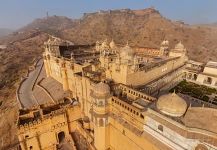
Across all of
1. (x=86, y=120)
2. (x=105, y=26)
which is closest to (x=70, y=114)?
(x=86, y=120)

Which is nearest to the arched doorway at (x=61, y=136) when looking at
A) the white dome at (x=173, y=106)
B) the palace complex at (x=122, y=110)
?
the palace complex at (x=122, y=110)

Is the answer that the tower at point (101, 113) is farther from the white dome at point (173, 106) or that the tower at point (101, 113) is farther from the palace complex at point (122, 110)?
the white dome at point (173, 106)

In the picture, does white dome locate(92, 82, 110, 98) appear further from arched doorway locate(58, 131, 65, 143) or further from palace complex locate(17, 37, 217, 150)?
arched doorway locate(58, 131, 65, 143)

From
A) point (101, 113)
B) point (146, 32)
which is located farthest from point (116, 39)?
point (101, 113)

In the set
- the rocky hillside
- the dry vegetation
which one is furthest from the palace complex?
the rocky hillside

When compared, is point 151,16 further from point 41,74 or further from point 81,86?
point 81,86

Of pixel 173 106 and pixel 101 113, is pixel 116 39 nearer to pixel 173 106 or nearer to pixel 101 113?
pixel 101 113

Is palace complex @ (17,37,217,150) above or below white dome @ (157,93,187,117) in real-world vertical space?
below
